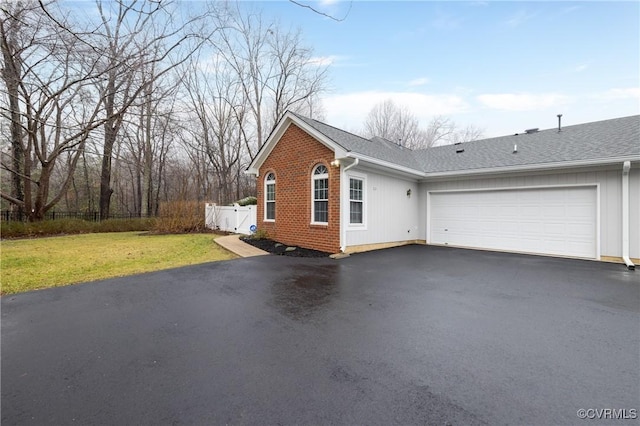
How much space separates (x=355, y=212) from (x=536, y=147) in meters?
6.98

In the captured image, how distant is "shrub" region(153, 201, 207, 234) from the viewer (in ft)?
46.0

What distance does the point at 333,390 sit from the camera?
2279 mm

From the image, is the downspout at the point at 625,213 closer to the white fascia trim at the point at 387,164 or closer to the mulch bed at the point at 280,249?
the white fascia trim at the point at 387,164

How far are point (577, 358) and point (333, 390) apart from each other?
250 centimetres

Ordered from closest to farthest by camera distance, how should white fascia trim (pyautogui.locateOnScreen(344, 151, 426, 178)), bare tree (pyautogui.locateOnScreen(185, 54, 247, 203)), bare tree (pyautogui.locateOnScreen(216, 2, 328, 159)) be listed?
1. white fascia trim (pyautogui.locateOnScreen(344, 151, 426, 178))
2. bare tree (pyautogui.locateOnScreen(216, 2, 328, 159))
3. bare tree (pyautogui.locateOnScreen(185, 54, 247, 203))

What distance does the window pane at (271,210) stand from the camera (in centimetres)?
1113

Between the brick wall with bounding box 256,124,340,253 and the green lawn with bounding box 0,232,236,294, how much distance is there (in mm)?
2285

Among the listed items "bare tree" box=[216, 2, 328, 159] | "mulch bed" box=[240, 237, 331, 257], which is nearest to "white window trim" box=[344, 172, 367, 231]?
"mulch bed" box=[240, 237, 331, 257]

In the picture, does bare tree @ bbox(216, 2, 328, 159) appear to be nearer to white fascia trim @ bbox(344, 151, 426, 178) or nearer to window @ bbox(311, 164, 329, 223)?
window @ bbox(311, 164, 329, 223)

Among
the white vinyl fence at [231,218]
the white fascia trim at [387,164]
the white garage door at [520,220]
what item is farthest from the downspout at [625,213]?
the white vinyl fence at [231,218]

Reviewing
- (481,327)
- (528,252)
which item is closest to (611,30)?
(528,252)

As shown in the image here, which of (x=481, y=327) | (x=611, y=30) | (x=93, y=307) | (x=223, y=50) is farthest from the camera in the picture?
(x=223, y=50)

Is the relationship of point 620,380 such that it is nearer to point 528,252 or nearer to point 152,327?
point 152,327

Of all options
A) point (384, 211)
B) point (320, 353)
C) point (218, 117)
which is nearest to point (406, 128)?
point (218, 117)
